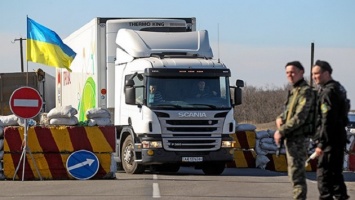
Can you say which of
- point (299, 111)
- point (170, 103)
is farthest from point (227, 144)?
point (299, 111)

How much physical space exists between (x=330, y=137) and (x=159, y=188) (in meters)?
5.75

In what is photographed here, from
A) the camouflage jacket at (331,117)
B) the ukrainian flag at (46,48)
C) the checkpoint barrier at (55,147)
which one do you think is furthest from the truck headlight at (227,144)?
the camouflage jacket at (331,117)

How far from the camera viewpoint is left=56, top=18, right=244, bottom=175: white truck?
21.5 metres

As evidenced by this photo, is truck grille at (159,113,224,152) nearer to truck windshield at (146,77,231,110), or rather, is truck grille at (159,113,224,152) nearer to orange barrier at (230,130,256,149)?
truck windshield at (146,77,231,110)

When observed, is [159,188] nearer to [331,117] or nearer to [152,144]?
[152,144]

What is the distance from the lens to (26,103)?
19625 mm

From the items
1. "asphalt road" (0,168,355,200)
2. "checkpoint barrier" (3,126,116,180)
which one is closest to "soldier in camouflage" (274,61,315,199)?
"asphalt road" (0,168,355,200)

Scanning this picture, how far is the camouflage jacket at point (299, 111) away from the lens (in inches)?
470

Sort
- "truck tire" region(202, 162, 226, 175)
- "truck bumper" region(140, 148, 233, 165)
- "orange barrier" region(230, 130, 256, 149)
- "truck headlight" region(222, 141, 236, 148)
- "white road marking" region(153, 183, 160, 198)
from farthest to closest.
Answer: "orange barrier" region(230, 130, 256, 149)
"truck tire" region(202, 162, 226, 175)
"truck headlight" region(222, 141, 236, 148)
"truck bumper" region(140, 148, 233, 165)
"white road marking" region(153, 183, 160, 198)

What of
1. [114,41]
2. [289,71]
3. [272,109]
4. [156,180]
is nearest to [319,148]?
[289,71]

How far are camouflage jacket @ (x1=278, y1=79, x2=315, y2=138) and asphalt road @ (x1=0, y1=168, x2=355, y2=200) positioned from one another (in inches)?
150

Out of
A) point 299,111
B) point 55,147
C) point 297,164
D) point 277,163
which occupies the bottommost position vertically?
point 277,163

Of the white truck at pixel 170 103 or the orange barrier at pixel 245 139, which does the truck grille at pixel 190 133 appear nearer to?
the white truck at pixel 170 103

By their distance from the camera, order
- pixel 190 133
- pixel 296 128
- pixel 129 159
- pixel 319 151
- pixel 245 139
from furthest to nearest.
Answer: pixel 245 139, pixel 129 159, pixel 190 133, pixel 319 151, pixel 296 128
